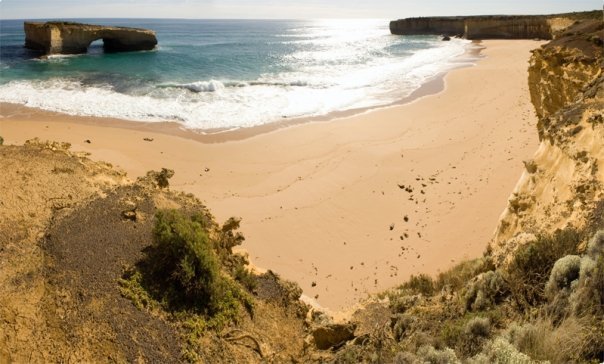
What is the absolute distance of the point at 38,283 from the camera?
17.4ft

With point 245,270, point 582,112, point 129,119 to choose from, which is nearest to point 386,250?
point 245,270

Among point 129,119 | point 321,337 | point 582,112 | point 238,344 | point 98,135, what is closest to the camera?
point 238,344

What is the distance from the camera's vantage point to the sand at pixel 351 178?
9828 mm

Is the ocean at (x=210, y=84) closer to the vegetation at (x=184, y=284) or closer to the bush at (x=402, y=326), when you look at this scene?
the vegetation at (x=184, y=284)

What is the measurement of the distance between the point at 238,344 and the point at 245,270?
4.94 ft

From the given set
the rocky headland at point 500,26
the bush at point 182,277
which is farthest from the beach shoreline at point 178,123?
the rocky headland at point 500,26

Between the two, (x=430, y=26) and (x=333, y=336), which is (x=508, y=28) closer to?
(x=430, y=26)

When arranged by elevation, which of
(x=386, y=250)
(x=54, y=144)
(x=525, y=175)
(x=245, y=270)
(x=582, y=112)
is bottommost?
(x=386, y=250)

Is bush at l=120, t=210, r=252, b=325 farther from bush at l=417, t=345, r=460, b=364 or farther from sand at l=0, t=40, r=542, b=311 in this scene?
sand at l=0, t=40, r=542, b=311

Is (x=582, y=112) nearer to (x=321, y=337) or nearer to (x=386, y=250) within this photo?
(x=386, y=250)

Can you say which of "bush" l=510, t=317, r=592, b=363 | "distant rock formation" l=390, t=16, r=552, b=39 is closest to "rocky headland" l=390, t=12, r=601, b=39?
"distant rock formation" l=390, t=16, r=552, b=39

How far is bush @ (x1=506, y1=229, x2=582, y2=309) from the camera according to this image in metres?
4.72

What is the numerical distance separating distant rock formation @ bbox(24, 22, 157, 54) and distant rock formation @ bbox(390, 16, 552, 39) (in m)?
48.0

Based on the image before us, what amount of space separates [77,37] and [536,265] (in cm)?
4916
